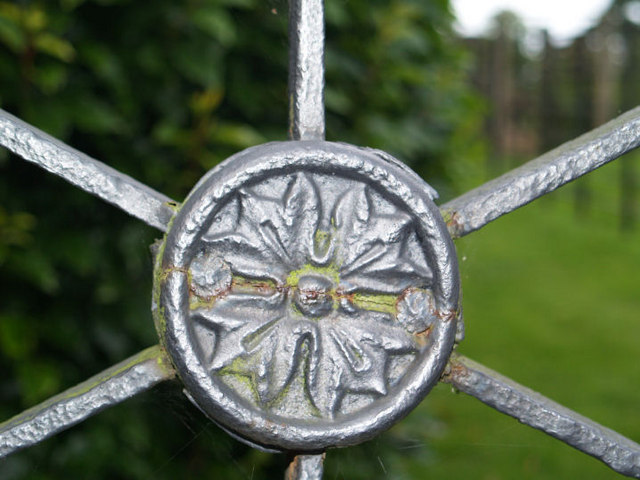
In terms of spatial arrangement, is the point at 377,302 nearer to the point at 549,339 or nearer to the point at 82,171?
the point at 82,171

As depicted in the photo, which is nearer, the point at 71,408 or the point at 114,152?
the point at 71,408

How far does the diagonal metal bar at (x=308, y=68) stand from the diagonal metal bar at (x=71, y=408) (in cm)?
31

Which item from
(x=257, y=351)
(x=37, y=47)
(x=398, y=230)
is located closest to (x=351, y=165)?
(x=398, y=230)

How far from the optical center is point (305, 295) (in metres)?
0.71

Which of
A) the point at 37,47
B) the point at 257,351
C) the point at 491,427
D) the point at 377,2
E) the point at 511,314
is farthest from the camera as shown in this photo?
the point at 511,314

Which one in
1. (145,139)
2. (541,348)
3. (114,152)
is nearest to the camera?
(114,152)

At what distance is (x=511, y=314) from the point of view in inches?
185

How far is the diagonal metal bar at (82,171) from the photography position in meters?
0.72

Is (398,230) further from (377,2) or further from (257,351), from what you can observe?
(377,2)

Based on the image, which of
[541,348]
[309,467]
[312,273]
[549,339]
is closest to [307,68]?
[312,273]

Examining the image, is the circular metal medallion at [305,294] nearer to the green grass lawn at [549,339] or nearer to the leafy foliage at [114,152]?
the green grass lawn at [549,339]

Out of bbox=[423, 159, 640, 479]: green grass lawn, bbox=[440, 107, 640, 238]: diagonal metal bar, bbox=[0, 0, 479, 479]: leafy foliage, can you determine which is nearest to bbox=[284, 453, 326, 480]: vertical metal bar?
bbox=[440, 107, 640, 238]: diagonal metal bar

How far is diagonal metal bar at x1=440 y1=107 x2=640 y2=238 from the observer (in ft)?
2.49

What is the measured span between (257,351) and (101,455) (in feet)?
3.42
